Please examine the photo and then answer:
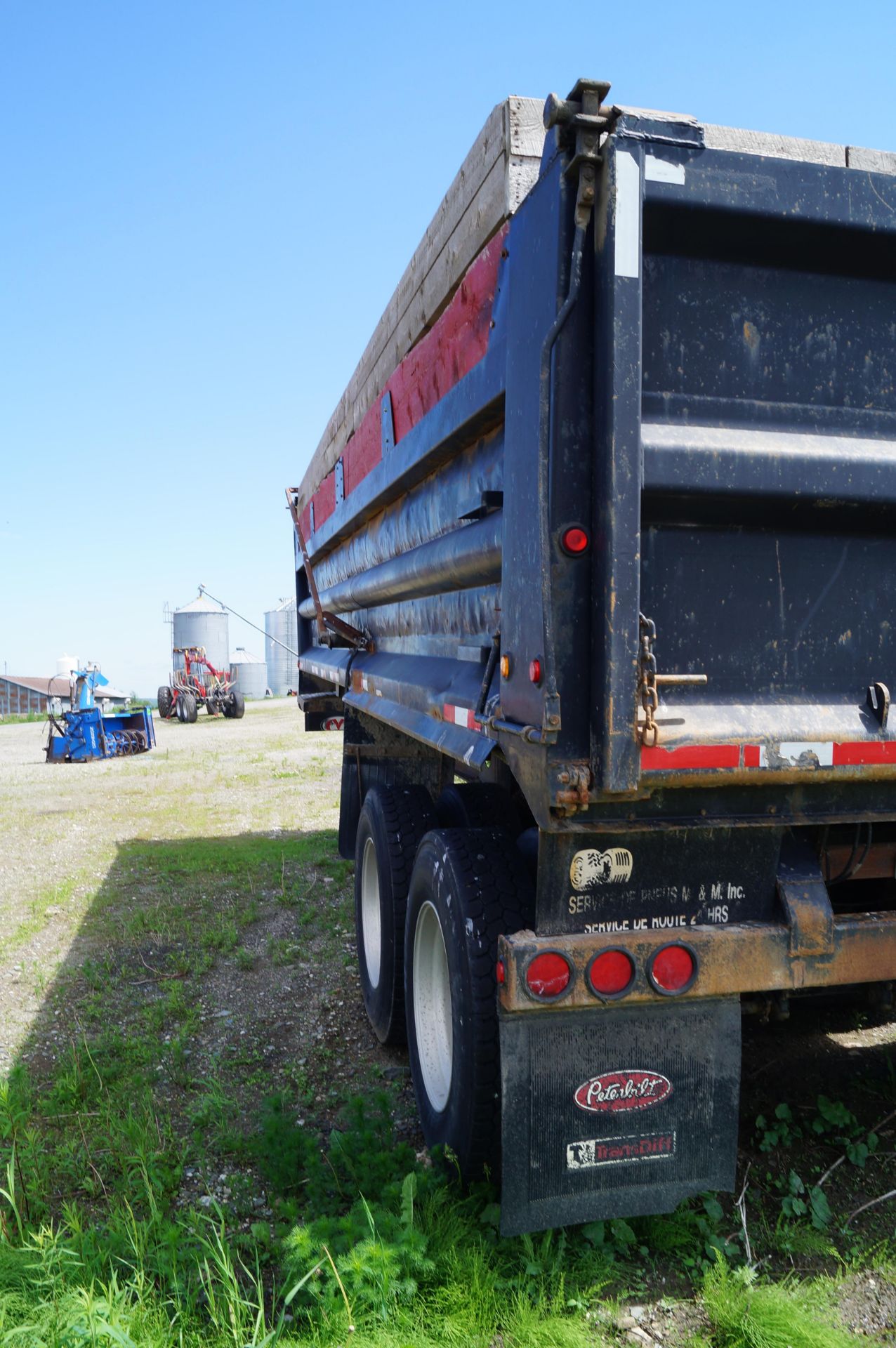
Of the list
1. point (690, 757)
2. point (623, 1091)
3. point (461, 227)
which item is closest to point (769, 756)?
point (690, 757)

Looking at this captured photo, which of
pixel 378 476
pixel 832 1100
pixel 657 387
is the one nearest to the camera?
pixel 657 387

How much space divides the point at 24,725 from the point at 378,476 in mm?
25109

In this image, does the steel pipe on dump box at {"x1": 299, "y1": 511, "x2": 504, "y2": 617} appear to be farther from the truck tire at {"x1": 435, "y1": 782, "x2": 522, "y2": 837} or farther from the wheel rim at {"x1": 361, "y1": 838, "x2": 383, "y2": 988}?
the wheel rim at {"x1": 361, "y1": 838, "x2": 383, "y2": 988}

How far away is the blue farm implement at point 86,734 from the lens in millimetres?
15766

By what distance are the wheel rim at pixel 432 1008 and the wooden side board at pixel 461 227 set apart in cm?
195

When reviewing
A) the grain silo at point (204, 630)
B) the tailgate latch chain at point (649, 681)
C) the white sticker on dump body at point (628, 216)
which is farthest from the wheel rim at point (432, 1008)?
the grain silo at point (204, 630)

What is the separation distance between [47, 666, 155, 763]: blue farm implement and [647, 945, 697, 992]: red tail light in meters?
14.9

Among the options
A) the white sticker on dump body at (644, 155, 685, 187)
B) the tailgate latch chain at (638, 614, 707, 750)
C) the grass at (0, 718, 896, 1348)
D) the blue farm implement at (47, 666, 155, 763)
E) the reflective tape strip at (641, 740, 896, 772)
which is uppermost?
the white sticker on dump body at (644, 155, 685, 187)

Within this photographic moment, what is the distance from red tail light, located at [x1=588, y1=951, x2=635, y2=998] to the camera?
2232mm

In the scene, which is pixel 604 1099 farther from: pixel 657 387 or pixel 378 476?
pixel 378 476

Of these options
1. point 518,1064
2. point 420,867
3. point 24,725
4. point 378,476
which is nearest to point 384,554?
point 378,476

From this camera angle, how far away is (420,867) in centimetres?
294

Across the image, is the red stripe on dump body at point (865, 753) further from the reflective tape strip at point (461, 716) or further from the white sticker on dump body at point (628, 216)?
the white sticker on dump body at point (628, 216)

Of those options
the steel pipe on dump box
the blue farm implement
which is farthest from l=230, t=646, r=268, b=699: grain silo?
the steel pipe on dump box
